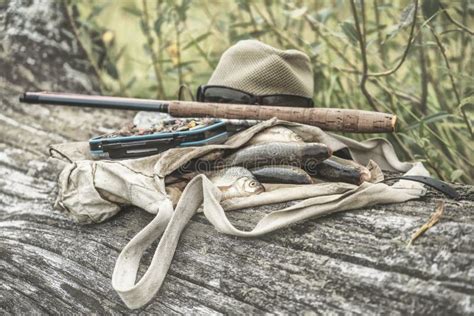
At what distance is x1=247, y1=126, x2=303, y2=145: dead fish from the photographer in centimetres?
245

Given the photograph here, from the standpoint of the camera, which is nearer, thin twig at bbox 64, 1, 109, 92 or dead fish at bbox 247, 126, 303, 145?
dead fish at bbox 247, 126, 303, 145

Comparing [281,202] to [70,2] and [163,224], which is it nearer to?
[163,224]

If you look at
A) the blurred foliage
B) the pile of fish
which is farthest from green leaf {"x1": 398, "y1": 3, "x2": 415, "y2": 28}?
the pile of fish

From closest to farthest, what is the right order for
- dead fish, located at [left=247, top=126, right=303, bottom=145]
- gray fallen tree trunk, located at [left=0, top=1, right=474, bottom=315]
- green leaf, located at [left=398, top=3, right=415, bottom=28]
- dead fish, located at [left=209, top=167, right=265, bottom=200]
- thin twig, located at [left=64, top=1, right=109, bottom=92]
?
gray fallen tree trunk, located at [left=0, top=1, right=474, bottom=315]
dead fish, located at [left=209, top=167, right=265, bottom=200]
dead fish, located at [left=247, top=126, right=303, bottom=145]
green leaf, located at [left=398, top=3, right=415, bottom=28]
thin twig, located at [left=64, top=1, right=109, bottom=92]

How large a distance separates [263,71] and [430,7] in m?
0.74

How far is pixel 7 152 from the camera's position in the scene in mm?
3373

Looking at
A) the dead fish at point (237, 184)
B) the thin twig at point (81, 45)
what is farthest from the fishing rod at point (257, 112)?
the thin twig at point (81, 45)

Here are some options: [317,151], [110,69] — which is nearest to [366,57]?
[317,151]

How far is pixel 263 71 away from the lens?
2871mm

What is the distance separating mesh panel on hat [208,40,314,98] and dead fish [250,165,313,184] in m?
0.64

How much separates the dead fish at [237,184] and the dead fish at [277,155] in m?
0.06

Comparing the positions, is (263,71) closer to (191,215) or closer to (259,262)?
(191,215)

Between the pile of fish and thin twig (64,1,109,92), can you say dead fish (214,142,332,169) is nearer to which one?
the pile of fish

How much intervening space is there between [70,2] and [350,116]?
2.64m
